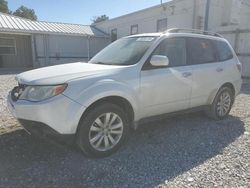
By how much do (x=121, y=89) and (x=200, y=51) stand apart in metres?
2.17

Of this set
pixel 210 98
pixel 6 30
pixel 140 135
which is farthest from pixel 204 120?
pixel 6 30

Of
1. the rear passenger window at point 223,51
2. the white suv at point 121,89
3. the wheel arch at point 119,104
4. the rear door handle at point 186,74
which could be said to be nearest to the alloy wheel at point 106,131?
the white suv at point 121,89

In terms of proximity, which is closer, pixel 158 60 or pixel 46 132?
pixel 46 132

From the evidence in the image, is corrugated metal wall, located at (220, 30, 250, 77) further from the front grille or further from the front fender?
the front grille

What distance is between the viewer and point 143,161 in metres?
3.50

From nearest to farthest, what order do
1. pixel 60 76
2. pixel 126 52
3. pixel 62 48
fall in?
1. pixel 60 76
2. pixel 126 52
3. pixel 62 48

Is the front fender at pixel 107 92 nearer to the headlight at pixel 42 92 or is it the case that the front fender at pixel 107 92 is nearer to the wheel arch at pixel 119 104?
the wheel arch at pixel 119 104

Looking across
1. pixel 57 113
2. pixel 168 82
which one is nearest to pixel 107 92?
pixel 57 113

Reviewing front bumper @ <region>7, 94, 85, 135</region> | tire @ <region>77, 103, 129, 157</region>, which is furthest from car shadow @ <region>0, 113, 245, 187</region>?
front bumper @ <region>7, 94, 85, 135</region>

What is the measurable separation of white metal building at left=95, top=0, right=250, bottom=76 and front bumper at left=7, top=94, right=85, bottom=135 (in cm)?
1169

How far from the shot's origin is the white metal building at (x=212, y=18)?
12602 millimetres

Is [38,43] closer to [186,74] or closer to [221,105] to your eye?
[221,105]

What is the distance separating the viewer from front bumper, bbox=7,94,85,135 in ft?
10.0

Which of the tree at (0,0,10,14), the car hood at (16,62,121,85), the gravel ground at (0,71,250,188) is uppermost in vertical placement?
the tree at (0,0,10,14)
